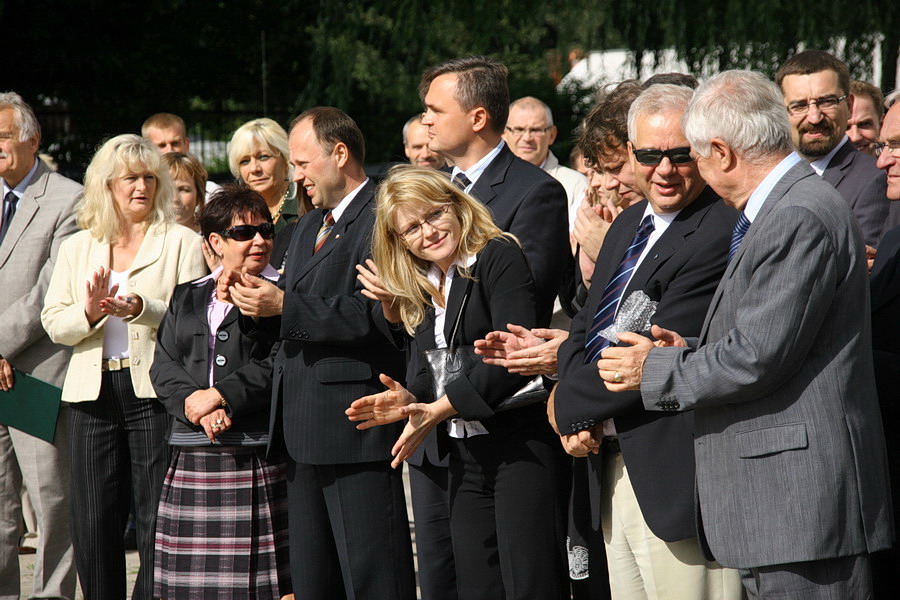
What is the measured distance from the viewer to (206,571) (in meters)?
4.72

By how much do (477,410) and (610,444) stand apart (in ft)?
1.49

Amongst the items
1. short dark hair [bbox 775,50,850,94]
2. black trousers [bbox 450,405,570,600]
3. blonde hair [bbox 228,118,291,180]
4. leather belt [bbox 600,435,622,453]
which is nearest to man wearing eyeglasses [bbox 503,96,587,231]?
blonde hair [bbox 228,118,291,180]

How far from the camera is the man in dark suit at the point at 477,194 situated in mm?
3990

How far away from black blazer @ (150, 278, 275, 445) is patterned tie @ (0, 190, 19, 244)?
56.6 inches

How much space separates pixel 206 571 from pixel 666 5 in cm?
768

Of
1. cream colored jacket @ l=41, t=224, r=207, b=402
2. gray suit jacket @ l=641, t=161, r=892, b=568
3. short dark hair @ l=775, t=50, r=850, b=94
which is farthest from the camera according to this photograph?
cream colored jacket @ l=41, t=224, r=207, b=402

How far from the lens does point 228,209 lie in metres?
4.82

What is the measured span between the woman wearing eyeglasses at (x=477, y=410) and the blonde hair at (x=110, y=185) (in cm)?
194

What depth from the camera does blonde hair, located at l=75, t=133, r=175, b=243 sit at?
17.6 ft

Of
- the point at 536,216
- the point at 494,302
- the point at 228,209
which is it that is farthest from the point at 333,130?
the point at 494,302

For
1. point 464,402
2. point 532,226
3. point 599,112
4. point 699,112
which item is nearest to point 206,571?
point 464,402

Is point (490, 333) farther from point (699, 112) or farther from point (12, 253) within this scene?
point (12, 253)

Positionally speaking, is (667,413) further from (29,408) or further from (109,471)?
(29,408)

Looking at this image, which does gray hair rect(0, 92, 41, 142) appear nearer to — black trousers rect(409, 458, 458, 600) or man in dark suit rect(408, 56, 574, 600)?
man in dark suit rect(408, 56, 574, 600)
